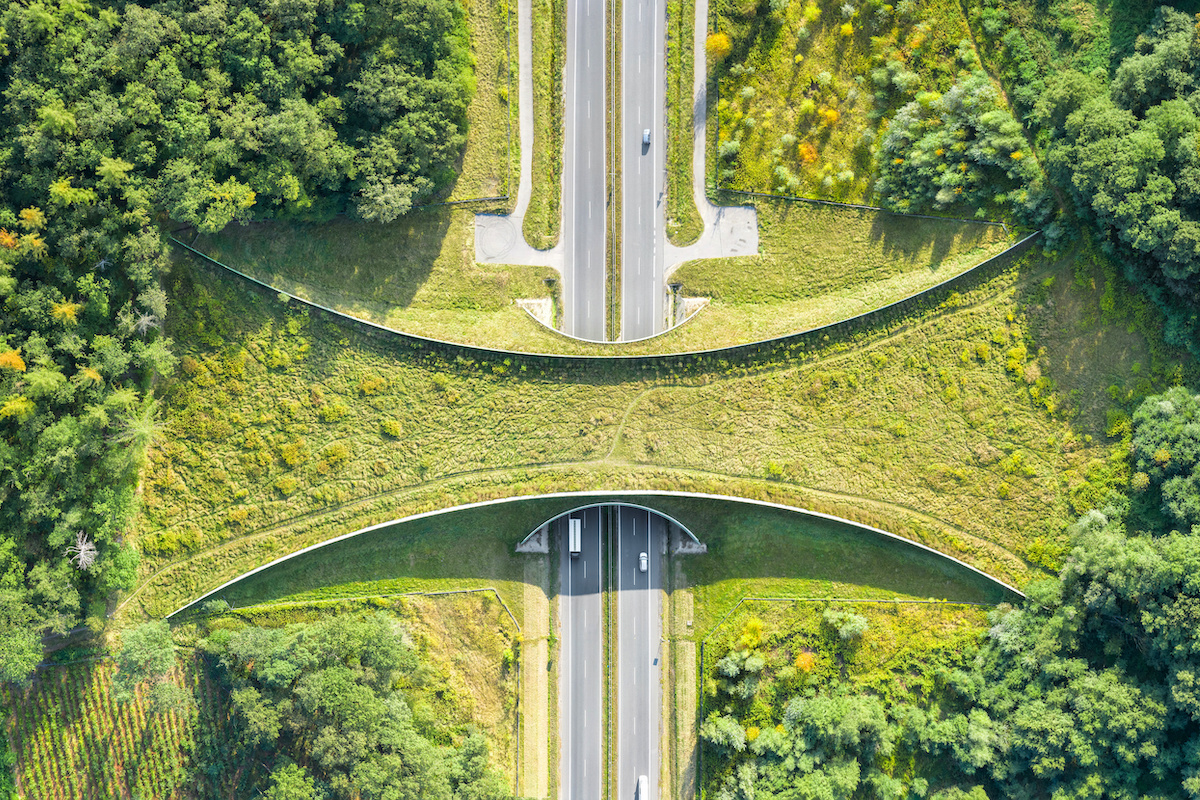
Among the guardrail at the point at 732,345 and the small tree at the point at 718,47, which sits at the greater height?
the small tree at the point at 718,47

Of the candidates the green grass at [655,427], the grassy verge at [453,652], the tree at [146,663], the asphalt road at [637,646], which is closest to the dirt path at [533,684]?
the grassy verge at [453,652]

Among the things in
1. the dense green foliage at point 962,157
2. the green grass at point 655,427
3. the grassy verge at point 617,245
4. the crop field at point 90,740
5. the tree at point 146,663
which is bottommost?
the crop field at point 90,740

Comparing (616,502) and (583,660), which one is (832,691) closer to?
(583,660)

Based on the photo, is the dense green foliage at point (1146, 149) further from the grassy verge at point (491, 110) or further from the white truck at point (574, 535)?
the white truck at point (574, 535)

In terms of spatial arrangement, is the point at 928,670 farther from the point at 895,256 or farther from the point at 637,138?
the point at 637,138

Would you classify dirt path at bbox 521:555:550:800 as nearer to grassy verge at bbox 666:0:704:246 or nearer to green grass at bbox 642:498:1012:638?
green grass at bbox 642:498:1012:638

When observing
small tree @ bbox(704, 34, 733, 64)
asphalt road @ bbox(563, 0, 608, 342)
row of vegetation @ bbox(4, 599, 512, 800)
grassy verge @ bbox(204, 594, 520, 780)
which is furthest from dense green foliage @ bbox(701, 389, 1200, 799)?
small tree @ bbox(704, 34, 733, 64)
